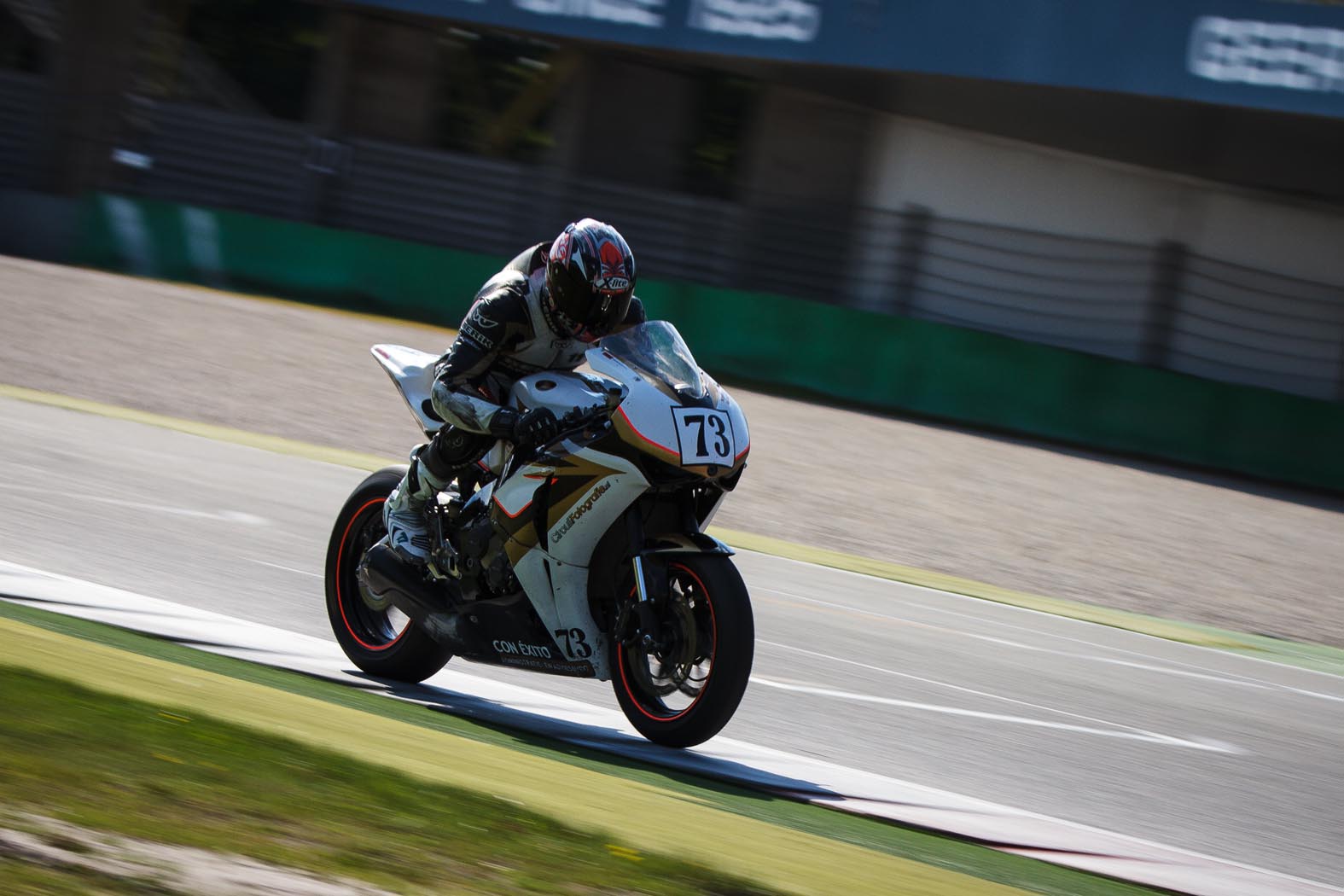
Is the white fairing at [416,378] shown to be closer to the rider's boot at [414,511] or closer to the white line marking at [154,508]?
the rider's boot at [414,511]

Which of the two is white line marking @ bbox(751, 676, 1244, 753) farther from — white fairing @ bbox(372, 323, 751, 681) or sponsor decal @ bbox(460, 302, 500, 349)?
sponsor decal @ bbox(460, 302, 500, 349)

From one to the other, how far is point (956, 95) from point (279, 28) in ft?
46.3

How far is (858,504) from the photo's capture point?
14953mm

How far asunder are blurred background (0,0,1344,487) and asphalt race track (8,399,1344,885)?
10705 millimetres

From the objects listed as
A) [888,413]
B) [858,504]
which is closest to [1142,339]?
[888,413]

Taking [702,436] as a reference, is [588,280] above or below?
above

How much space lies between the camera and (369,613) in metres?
6.99

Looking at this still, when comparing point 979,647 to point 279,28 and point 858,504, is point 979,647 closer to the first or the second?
point 858,504

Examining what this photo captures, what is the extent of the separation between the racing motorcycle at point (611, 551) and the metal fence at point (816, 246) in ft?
55.4

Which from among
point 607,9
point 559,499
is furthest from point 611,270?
point 607,9

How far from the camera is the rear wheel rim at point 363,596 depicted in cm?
690

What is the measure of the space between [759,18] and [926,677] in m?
16.4

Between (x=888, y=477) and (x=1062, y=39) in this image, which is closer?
(x=888, y=477)

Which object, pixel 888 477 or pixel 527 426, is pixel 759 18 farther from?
A: pixel 527 426
